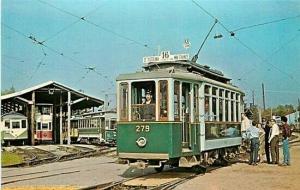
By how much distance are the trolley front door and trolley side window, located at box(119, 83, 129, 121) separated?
1.31 metres

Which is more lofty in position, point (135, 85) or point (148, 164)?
point (135, 85)

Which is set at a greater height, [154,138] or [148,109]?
[148,109]

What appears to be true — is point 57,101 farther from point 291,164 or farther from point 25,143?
point 291,164

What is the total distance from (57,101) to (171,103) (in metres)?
29.2

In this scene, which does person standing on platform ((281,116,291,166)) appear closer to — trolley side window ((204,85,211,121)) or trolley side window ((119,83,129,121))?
trolley side window ((204,85,211,121))

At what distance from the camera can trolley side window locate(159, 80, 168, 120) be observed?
1095 centimetres

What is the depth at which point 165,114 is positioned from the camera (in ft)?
35.9

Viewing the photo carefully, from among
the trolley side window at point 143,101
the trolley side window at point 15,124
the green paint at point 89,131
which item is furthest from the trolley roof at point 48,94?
the trolley side window at point 143,101

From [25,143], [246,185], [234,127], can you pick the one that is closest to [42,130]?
[25,143]

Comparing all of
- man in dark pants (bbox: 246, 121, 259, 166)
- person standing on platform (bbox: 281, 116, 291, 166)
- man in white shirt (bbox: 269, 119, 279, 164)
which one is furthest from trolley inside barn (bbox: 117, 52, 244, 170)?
man in white shirt (bbox: 269, 119, 279, 164)

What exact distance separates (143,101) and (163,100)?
1.98 feet

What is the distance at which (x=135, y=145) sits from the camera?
11055 mm

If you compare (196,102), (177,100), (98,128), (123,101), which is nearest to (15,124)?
(98,128)

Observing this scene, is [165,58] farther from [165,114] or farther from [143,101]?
[165,114]
